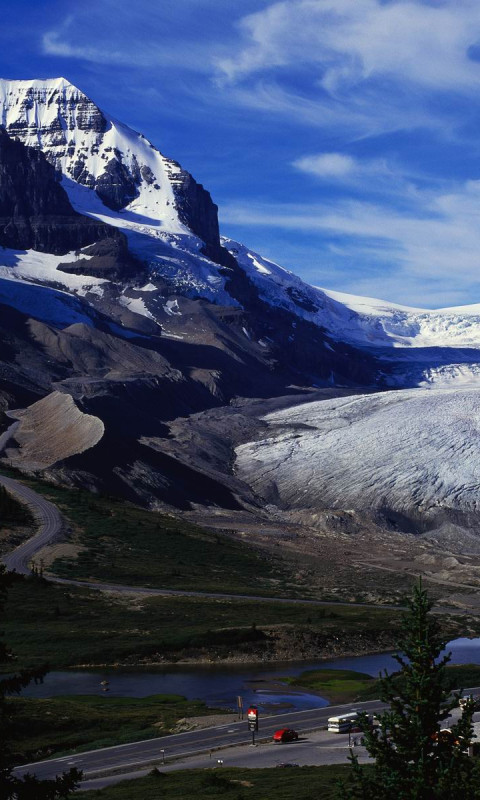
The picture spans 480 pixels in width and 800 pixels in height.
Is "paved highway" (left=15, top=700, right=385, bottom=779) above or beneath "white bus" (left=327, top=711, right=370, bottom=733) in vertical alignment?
beneath

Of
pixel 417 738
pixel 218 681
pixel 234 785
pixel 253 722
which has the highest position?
pixel 417 738

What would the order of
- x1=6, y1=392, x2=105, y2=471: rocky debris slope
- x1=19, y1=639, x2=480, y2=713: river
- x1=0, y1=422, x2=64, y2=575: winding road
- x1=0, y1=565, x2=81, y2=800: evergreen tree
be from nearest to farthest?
1. x1=0, y1=565, x2=81, y2=800: evergreen tree
2. x1=19, y1=639, x2=480, y2=713: river
3. x1=0, y1=422, x2=64, y2=575: winding road
4. x1=6, y1=392, x2=105, y2=471: rocky debris slope

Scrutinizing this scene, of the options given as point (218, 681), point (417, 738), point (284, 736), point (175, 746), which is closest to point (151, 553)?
point (218, 681)

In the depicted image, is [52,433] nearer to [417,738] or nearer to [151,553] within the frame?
[151,553]

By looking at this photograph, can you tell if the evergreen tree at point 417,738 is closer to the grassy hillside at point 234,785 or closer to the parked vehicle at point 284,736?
the grassy hillside at point 234,785

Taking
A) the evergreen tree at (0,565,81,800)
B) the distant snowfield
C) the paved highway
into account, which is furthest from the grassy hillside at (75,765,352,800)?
the distant snowfield

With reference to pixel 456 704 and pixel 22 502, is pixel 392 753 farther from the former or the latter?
pixel 22 502

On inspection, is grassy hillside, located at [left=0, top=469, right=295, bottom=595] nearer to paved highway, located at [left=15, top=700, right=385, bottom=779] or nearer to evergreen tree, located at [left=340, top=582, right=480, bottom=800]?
paved highway, located at [left=15, top=700, right=385, bottom=779]
